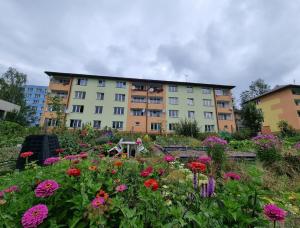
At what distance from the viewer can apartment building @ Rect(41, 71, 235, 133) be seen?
33.8 metres

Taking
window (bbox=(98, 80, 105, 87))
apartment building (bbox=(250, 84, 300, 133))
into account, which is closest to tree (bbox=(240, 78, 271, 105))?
apartment building (bbox=(250, 84, 300, 133))

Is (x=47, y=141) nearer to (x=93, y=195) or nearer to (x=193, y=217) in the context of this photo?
(x=93, y=195)

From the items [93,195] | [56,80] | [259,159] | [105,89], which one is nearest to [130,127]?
[105,89]

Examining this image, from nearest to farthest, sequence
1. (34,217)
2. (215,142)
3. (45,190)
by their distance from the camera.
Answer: (34,217), (45,190), (215,142)

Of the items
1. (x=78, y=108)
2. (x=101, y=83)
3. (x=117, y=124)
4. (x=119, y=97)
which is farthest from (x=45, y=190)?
(x=101, y=83)

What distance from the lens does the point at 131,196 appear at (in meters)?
2.09

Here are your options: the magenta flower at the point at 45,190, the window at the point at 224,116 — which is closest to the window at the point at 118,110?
the window at the point at 224,116

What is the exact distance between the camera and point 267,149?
675 centimetres

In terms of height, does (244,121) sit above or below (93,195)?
above

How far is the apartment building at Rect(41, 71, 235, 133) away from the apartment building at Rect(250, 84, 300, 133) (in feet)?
35.0

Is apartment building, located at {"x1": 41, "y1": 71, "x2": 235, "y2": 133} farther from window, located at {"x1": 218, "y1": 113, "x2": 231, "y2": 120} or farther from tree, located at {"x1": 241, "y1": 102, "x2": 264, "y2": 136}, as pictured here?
tree, located at {"x1": 241, "y1": 102, "x2": 264, "y2": 136}

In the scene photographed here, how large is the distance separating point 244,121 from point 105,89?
25.8 meters

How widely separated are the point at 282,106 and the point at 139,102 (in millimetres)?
31455

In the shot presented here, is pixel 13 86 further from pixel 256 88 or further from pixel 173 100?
pixel 256 88
